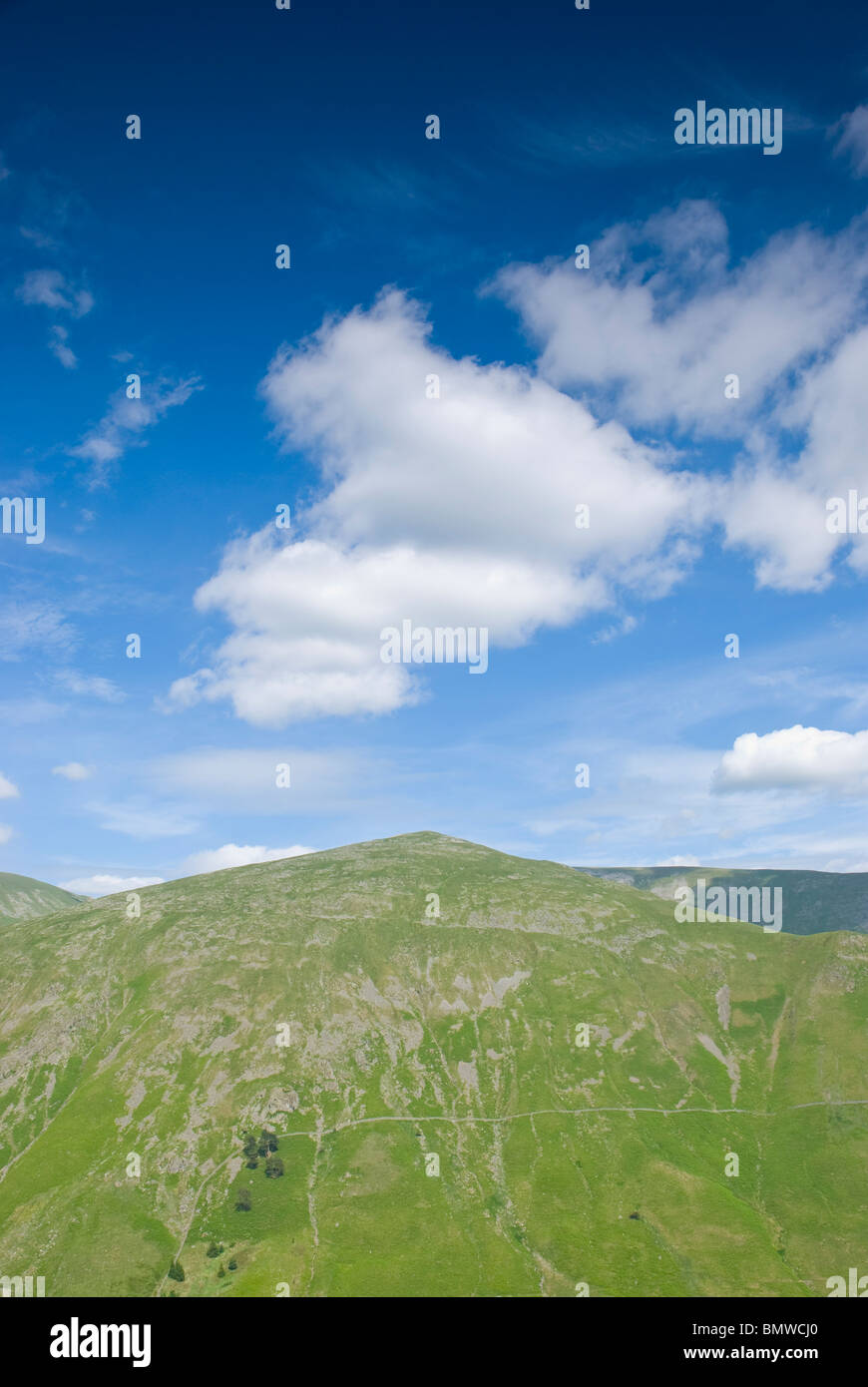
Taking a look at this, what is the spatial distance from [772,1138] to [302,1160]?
117924 millimetres

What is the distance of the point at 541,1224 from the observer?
550 feet
